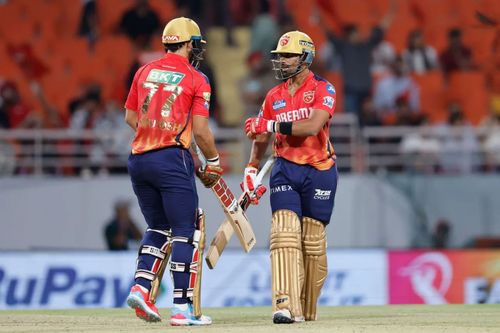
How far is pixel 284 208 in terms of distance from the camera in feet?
29.8

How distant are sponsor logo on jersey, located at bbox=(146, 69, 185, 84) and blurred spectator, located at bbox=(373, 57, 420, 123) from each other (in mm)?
9390

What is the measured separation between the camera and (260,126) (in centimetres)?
905

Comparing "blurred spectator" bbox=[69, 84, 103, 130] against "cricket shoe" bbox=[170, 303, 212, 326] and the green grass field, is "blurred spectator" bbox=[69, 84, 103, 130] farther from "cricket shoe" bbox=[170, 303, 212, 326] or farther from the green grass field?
"cricket shoe" bbox=[170, 303, 212, 326]

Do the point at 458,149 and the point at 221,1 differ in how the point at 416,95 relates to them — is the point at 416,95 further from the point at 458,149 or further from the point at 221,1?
the point at 221,1

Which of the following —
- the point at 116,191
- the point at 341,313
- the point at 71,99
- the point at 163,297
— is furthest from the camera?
the point at 71,99

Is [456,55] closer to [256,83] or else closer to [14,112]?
[256,83]

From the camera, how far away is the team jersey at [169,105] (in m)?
8.59

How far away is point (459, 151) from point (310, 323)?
845cm

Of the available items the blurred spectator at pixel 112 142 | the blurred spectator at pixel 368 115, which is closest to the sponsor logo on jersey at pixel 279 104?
the blurred spectator at pixel 112 142

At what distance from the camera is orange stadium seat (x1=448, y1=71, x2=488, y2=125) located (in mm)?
18641

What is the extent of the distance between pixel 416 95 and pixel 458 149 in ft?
5.40

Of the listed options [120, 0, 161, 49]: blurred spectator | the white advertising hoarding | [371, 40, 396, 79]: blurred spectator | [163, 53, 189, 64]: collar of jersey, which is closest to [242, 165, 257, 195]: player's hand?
[163, 53, 189, 64]: collar of jersey

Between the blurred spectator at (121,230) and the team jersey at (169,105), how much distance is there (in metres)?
7.78

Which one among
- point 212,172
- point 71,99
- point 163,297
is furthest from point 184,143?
point 71,99
